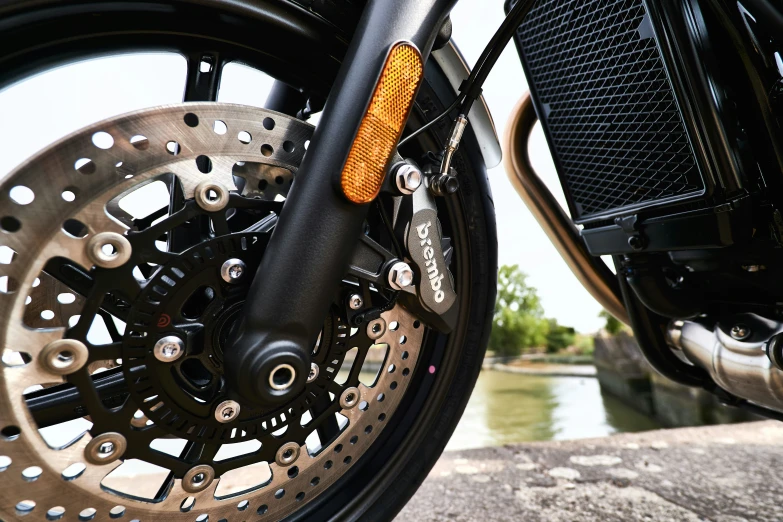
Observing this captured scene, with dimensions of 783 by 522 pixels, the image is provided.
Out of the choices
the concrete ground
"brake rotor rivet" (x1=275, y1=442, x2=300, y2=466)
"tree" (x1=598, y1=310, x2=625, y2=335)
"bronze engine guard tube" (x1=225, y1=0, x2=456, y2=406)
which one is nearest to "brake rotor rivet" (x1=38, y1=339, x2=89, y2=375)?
"bronze engine guard tube" (x1=225, y1=0, x2=456, y2=406)

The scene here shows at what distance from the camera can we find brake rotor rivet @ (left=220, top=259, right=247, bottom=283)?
1.65 ft

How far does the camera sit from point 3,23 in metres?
0.45

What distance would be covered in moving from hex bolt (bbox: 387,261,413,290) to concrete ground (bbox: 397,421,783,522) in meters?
0.57

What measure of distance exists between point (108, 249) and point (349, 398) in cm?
32

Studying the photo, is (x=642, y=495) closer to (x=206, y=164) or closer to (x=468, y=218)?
(x=468, y=218)

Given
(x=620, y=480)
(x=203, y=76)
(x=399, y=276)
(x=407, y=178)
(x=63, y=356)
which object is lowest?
(x=620, y=480)

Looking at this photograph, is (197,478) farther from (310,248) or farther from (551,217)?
(551,217)

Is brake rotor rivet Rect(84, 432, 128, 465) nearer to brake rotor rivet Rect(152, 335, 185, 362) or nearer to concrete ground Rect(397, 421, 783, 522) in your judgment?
brake rotor rivet Rect(152, 335, 185, 362)

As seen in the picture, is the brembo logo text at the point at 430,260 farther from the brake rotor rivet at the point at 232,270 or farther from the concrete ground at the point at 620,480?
the concrete ground at the point at 620,480

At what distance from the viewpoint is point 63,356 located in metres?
0.45

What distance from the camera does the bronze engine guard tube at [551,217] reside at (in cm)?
93

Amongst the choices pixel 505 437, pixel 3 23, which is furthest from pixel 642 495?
pixel 505 437

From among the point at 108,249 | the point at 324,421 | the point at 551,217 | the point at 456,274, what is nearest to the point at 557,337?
the point at 551,217

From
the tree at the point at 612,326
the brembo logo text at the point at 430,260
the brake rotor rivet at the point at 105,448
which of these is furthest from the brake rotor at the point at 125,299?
the tree at the point at 612,326
